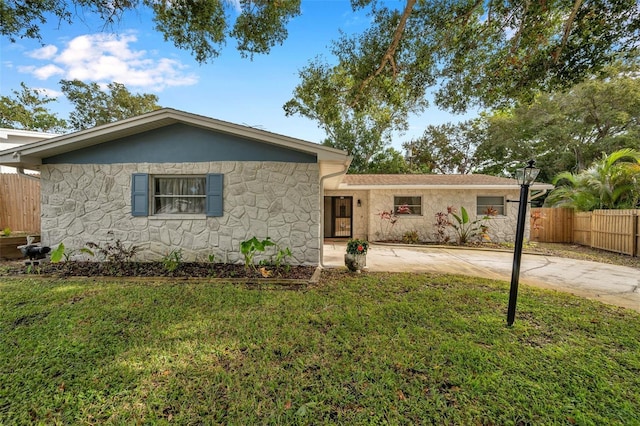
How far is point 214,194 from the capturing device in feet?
21.2

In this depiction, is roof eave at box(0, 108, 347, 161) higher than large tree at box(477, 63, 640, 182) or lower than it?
lower

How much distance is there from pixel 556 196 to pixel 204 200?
51.3 feet

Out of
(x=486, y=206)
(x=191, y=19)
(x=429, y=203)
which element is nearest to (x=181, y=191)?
(x=191, y=19)

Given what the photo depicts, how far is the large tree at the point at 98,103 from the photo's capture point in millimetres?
22781

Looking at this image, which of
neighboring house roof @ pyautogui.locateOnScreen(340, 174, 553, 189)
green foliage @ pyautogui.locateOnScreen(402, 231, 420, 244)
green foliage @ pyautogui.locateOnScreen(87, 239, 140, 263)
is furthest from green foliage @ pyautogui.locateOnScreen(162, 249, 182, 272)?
green foliage @ pyautogui.locateOnScreen(402, 231, 420, 244)

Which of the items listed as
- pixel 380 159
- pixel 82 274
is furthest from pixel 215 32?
pixel 380 159

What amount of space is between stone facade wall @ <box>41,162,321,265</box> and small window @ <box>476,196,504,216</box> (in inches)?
337

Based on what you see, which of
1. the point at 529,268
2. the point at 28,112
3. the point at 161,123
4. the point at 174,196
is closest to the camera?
the point at 161,123

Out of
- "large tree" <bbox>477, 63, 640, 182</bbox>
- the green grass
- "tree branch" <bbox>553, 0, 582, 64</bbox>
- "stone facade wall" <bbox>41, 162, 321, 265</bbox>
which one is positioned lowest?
the green grass

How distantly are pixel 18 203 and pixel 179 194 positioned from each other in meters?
8.48

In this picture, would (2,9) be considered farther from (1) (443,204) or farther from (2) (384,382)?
(1) (443,204)

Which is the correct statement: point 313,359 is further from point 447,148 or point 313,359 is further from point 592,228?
point 447,148

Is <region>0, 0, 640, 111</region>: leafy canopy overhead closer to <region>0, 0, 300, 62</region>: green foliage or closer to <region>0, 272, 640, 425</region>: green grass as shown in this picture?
<region>0, 0, 300, 62</region>: green foliage

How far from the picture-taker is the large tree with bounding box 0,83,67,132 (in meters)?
20.1
